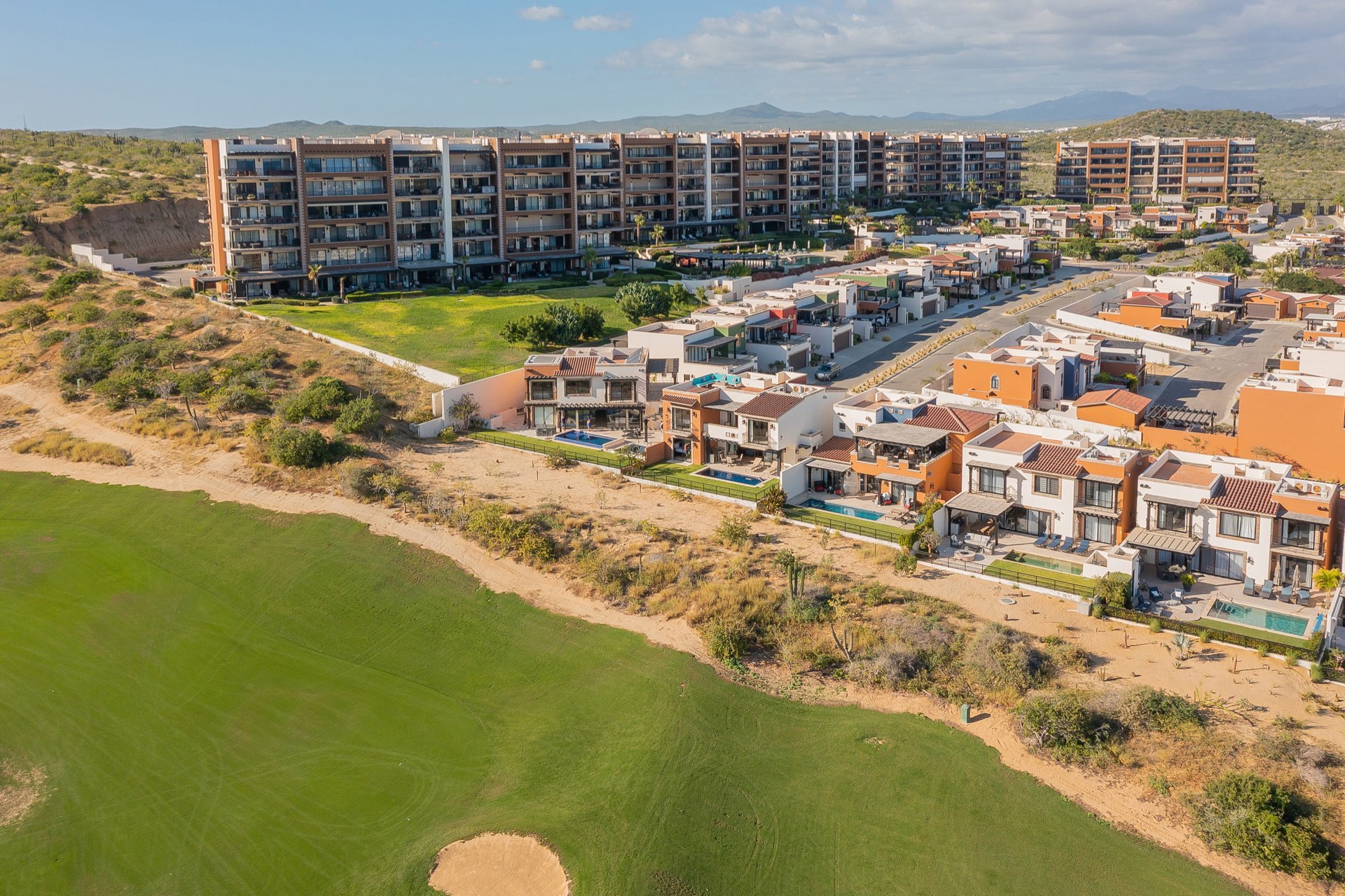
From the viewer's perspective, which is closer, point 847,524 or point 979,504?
point 979,504

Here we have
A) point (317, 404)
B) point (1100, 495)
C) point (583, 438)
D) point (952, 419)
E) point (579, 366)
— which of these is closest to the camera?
point (1100, 495)

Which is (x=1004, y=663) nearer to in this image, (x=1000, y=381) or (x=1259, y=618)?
(x=1259, y=618)

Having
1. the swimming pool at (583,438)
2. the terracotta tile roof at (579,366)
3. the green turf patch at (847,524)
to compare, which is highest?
the terracotta tile roof at (579,366)

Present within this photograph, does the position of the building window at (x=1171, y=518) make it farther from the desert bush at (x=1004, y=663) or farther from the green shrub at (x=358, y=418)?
the green shrub at (x=358, y=418)

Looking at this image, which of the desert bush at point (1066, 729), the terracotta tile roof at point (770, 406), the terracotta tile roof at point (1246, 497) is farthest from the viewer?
the terracotta tile roof at point (770, 406)

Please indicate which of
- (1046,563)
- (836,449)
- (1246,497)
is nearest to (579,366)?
(836,449)

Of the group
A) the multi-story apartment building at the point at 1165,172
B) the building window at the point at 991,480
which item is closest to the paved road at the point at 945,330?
the building window at the point at 991,480

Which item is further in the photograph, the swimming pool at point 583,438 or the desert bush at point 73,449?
the swimming pool at point 583,438
